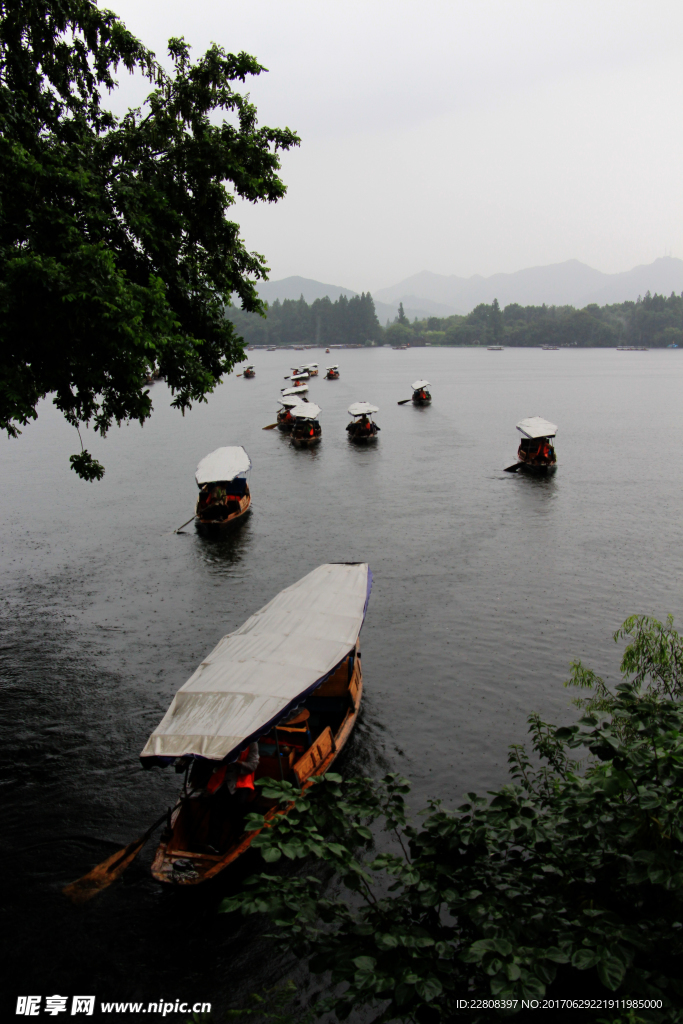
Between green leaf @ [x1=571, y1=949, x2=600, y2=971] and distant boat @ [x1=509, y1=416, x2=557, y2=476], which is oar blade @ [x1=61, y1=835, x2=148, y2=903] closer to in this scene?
green leaf @ [x1=571, y1=949, x2=600, y2=971]

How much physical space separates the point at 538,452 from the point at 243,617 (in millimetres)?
29430

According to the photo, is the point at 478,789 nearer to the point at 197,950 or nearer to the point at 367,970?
the point at 197,950

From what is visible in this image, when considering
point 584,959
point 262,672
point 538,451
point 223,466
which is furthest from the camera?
point 538,451

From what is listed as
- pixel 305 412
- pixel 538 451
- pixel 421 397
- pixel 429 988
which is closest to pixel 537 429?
pixel 538 451

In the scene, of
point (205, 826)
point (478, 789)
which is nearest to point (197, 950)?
point (205, 826)

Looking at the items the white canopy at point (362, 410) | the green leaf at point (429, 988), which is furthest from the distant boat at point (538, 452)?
the green leaf at point (429, 988)

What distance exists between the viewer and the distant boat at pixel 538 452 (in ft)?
147

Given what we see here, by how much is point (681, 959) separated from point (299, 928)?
3.10m

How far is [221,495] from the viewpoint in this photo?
110ft

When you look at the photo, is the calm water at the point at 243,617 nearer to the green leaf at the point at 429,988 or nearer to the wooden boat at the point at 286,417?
the green leaf at the point at 429,988

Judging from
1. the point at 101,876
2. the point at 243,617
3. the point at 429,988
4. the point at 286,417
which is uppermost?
the point at 429,988

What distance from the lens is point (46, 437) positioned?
6381 centimetres

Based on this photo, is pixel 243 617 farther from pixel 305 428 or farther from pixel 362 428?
pixel 362 428

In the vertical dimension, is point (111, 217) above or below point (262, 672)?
above
